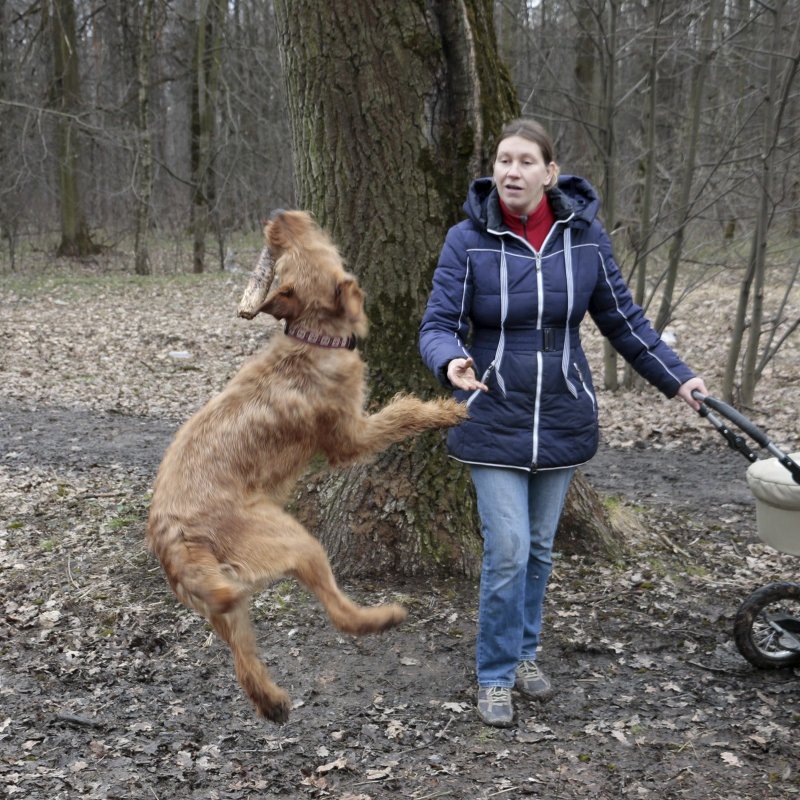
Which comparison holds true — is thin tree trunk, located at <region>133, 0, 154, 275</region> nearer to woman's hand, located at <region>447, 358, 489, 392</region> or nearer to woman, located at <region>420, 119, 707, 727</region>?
woman, located at <region>420, 119, 707, 727</region>

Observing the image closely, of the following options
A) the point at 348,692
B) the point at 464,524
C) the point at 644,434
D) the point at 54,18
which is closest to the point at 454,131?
the point at 464,524

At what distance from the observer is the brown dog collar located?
3.19m

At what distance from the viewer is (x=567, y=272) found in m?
3.51

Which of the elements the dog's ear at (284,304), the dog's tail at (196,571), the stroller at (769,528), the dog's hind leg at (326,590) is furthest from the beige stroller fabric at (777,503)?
the dog's tail at (196,571)

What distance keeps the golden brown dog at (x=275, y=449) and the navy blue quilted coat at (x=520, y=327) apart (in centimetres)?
21

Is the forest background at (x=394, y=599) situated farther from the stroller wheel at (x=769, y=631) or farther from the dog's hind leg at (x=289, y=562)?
the dog's hind leg at (x=289, y=562)

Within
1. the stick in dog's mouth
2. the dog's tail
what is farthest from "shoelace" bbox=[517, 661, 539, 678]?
the stick in dog's mouth

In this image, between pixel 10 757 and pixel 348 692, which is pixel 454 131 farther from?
pixel 10 757

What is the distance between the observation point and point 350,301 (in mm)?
3119

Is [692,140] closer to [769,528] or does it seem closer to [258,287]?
[769,528]

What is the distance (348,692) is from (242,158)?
22.4 m

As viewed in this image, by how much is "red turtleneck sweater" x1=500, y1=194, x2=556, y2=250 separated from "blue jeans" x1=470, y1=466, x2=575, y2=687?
0.95 meters

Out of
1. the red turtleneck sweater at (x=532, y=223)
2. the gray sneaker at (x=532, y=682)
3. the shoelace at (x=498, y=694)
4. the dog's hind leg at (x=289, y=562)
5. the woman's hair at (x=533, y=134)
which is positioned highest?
the woman's hair at (x=533, y=134)

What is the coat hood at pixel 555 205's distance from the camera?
11.6ft
